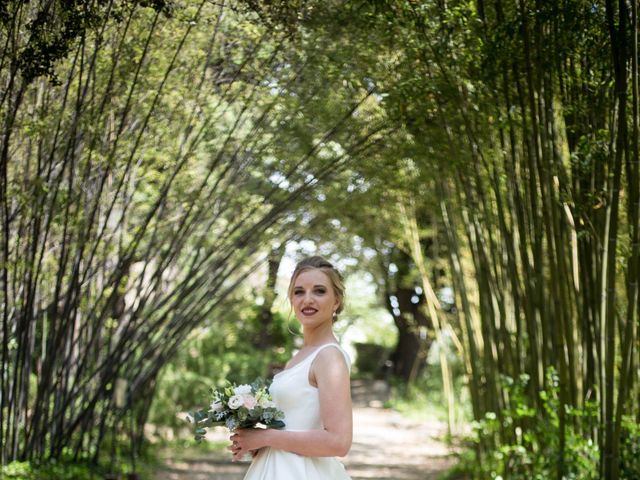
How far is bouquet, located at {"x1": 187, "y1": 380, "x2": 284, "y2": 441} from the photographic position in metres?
1.93

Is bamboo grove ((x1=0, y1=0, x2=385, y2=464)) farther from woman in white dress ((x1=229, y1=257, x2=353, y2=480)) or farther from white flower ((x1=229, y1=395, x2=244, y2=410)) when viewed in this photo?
white flower ((x1=229, y1=395, x2=244, y2=410))

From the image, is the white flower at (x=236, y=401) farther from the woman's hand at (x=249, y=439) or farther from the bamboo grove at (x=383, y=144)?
the bamboo grove at (x=383, y=144)

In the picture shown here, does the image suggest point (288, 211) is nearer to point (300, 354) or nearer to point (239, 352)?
point (300, 354)

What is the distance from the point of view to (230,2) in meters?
3.55

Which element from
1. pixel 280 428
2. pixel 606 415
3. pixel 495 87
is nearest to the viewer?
pixel 280 428

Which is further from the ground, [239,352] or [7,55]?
[7,55]

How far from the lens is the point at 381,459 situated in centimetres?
802

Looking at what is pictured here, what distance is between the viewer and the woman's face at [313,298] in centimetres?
204

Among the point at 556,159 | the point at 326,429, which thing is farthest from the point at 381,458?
the point at 326,429

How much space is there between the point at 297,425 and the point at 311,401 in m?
0.07

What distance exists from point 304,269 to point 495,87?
69.9 inches

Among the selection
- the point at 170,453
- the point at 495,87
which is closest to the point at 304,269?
the point at 495,87

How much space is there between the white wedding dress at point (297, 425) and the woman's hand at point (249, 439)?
5 cm

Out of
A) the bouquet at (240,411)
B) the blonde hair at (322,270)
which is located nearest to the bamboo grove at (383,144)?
the blonde hair at (322,270)
